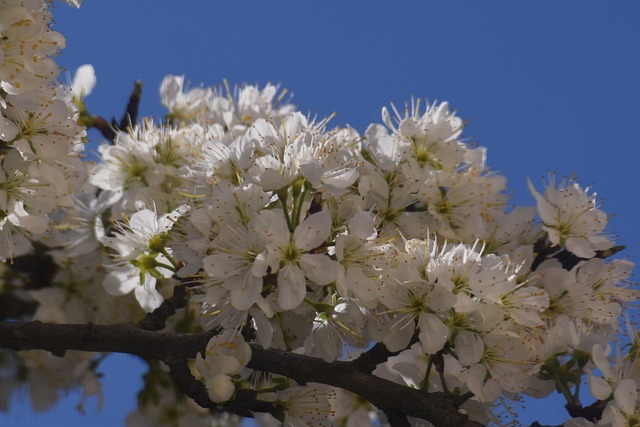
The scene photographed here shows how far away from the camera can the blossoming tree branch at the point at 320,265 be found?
2.44 meters

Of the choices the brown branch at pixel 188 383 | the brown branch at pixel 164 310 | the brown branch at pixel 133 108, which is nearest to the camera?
the brown branch at pixel 188 383

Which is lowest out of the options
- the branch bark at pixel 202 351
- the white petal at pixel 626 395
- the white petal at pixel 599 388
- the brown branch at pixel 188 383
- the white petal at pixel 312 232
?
the brown branch at pixel 188 383

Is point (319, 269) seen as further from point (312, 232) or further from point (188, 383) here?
point (188, 383)

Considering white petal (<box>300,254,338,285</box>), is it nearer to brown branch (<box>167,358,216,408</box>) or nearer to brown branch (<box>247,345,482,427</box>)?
brown branch (<box>247,345,482,427</box>)

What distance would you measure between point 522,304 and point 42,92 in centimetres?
148

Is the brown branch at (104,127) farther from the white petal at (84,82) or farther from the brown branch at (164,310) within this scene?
the brown branch at (164,310)

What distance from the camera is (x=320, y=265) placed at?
240cm

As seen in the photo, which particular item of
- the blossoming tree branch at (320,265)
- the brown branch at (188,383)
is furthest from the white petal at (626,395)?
the brown branch at (188,383)

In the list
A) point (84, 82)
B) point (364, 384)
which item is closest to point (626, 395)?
point (364, 384)

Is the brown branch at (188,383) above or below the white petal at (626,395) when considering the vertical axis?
below

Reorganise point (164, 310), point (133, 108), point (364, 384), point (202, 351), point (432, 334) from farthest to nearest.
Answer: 1. point (133, 108)
2. point (164, 310)
3. point (202, 351)
4. point (364, 384)
5. point (432, 334)

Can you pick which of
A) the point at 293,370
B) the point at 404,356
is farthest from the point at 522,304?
the point at 293,370

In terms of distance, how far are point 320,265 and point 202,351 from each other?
48 centimetres

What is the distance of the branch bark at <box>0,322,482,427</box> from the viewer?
246 cm
